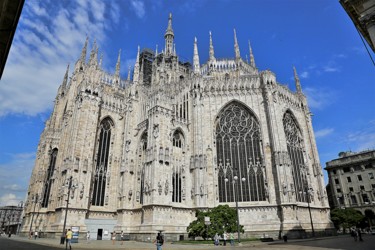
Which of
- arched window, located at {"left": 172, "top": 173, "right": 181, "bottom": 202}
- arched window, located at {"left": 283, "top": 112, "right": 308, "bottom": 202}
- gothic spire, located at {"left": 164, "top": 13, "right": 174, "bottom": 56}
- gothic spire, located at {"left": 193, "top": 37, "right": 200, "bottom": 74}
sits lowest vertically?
arched window, located at {"left": 172, "top": 173, "right": 181, "bottom": 202}

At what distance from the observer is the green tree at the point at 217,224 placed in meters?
25.8

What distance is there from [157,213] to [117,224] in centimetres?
916

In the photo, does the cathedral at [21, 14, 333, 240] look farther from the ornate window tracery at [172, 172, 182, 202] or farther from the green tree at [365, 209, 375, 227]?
the green tree at [365, 209, 375, 227]

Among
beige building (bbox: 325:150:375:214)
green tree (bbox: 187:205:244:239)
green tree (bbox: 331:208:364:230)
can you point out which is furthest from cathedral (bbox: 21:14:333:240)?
beige building (bbox: 325:150:375:214)

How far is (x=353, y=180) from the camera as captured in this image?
6109 centimetres

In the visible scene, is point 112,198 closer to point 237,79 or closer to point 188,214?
point 188,214

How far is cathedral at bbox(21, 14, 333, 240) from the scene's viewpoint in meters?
32.0

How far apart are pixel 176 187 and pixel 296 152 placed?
19.8 meters

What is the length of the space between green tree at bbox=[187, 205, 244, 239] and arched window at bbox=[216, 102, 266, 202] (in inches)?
228

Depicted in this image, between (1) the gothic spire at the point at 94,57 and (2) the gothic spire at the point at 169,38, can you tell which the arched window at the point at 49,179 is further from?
(2) the gothic spire at the point at 169,38

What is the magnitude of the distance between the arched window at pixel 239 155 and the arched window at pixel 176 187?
5.73 metres

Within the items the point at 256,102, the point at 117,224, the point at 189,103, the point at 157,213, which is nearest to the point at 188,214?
the point at 157,213

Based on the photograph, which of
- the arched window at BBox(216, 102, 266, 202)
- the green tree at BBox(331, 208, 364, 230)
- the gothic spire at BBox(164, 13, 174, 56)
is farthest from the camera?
the gothic spire at BBox(164, 13, 174, 56)

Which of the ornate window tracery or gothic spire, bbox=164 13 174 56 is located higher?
gothic spire, bbox=164 13 174 56
